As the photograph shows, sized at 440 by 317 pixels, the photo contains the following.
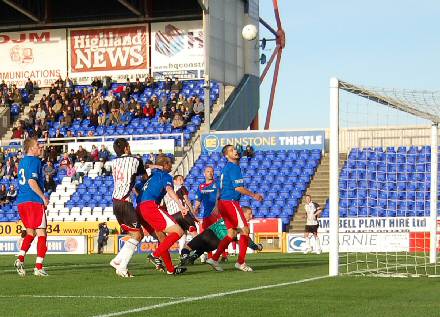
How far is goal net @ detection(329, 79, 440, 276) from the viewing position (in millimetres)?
16891

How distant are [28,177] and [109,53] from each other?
32397 millimetres

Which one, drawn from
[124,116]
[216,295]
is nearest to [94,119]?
[124,116]

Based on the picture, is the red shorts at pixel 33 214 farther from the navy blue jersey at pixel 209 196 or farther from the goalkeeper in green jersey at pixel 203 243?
the navy blue jersey at pixel 209 196

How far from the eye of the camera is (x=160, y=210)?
1658 cm

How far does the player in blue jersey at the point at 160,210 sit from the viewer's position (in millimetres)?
16484

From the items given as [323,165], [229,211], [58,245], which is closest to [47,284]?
[229,211]

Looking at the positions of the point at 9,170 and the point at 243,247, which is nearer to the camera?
the point at 243,247

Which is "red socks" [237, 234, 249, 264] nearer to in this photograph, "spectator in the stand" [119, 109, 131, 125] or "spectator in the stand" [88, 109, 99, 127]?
"spectator in the stand" [119, 109, 131, 125]

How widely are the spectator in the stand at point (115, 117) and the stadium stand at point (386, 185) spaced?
544 inches

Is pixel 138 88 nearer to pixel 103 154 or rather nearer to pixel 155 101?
pixel 155 101

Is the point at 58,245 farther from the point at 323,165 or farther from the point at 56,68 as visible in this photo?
the point at 56,68

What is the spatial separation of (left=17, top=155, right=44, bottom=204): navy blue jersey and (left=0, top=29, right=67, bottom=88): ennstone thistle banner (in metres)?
33.1

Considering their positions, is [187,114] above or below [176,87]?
below

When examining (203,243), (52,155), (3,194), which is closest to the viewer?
(203,243)
